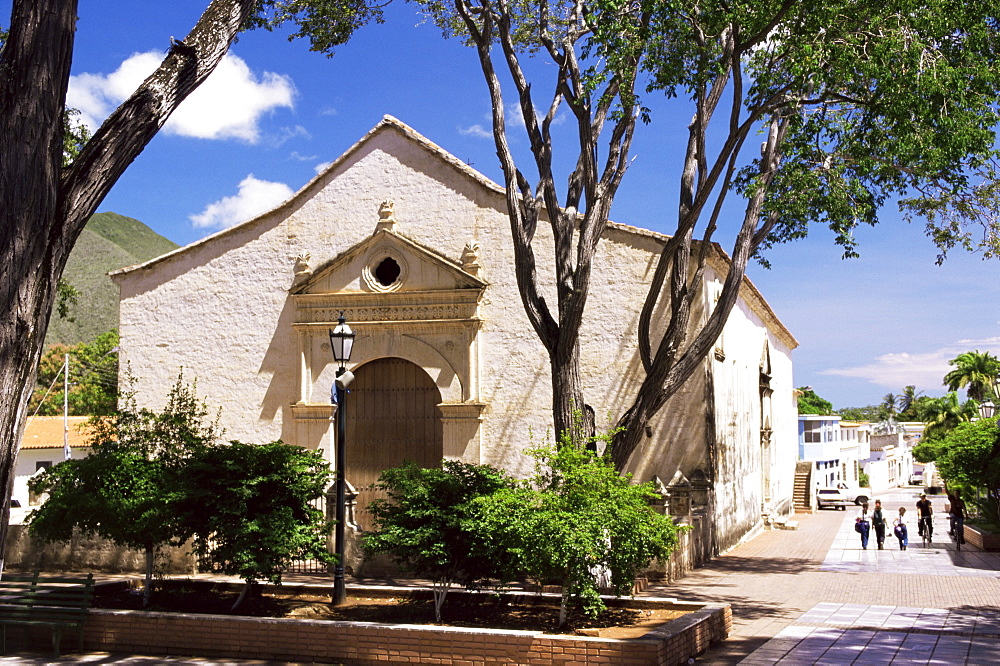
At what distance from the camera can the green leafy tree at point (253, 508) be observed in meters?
11.1

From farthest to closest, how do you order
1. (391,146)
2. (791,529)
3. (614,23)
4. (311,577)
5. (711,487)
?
(791,529)
(391,146)
(711,487)
(311,577)
(614,23)

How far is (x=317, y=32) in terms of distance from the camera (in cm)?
1393

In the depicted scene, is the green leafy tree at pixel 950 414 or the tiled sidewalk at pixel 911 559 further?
the green leafy tree at pixel 950 414

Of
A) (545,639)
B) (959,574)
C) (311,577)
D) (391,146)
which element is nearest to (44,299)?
(545,639)

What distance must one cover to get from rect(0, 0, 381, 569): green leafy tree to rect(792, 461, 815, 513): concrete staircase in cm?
3342

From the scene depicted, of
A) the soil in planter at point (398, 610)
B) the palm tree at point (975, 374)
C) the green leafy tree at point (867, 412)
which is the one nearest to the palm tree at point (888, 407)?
the green leafy tree at point (867, 412)

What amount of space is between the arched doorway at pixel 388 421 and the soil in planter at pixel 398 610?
5.94 metres

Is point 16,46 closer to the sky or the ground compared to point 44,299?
closer to the sky

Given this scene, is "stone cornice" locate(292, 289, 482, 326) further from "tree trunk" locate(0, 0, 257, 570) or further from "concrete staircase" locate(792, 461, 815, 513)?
"concrete staircase" locate(792, 461, 815, 513)

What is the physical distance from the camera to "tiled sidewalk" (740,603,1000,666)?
30.5 feet

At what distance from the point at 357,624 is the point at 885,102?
9.12 metres

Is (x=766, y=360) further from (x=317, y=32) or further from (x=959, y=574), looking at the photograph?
(x=317, y=32)

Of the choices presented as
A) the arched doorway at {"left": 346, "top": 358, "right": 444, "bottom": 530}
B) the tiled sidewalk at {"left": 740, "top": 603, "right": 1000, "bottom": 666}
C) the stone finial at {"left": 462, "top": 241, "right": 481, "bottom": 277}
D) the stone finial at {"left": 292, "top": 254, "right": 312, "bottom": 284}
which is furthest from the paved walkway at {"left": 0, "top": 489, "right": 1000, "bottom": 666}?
the stone finial at {"left": 462, "top": 241, "right": 481, "bottom": 277}

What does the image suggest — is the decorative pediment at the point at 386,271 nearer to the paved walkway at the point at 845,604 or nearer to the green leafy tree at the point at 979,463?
the paved walkway at the point at 845,604
